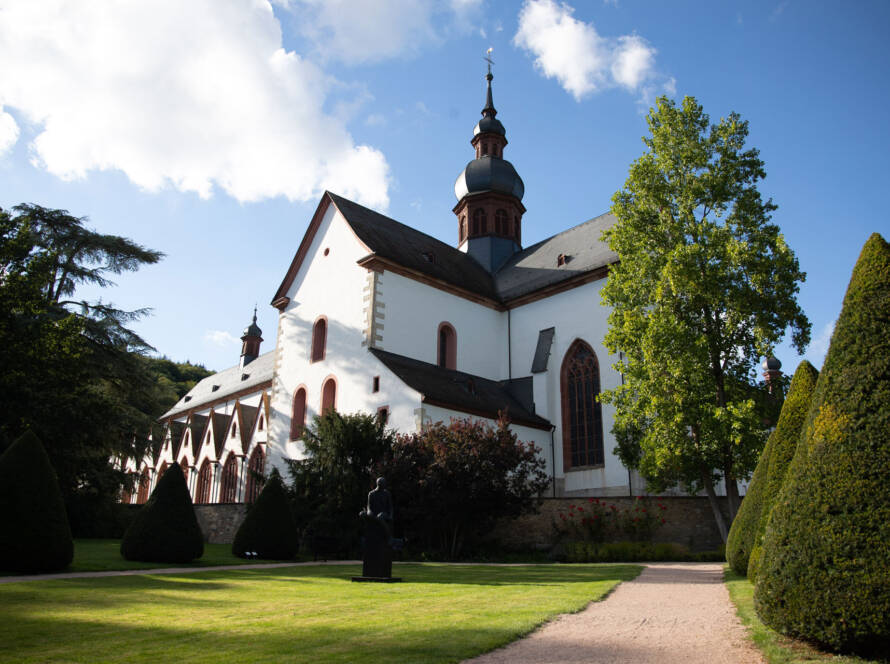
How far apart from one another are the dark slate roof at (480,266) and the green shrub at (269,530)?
11.6 meters

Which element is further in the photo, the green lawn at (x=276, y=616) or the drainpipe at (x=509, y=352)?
the drainpipe at (x=509, y=352)

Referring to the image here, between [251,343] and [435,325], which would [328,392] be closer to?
[435,325]

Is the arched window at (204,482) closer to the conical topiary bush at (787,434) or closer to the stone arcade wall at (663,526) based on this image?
the stone arcade wall at (663,526)

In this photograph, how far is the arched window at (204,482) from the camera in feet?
136

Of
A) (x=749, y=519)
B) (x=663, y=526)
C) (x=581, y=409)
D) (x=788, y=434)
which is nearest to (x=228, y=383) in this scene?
(x=581, y=409)

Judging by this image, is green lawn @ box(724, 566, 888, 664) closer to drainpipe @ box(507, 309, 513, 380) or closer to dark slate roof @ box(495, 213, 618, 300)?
dark slate roof @ box(495, 213, 618, 300)

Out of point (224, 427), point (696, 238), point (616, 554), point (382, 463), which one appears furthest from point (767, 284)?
point (224, 427)

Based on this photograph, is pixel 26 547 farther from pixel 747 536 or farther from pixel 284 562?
pixel 747 536

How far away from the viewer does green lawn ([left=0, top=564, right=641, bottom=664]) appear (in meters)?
5.74

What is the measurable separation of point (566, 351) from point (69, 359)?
60.5 feet

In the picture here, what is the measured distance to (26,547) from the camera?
12586 millimetres

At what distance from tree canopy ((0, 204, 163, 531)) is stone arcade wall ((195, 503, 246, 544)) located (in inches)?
146

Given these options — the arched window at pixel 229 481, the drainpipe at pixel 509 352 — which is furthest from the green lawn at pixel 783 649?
the arched window at pixel 229 481

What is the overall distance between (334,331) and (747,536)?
19.7 metres
